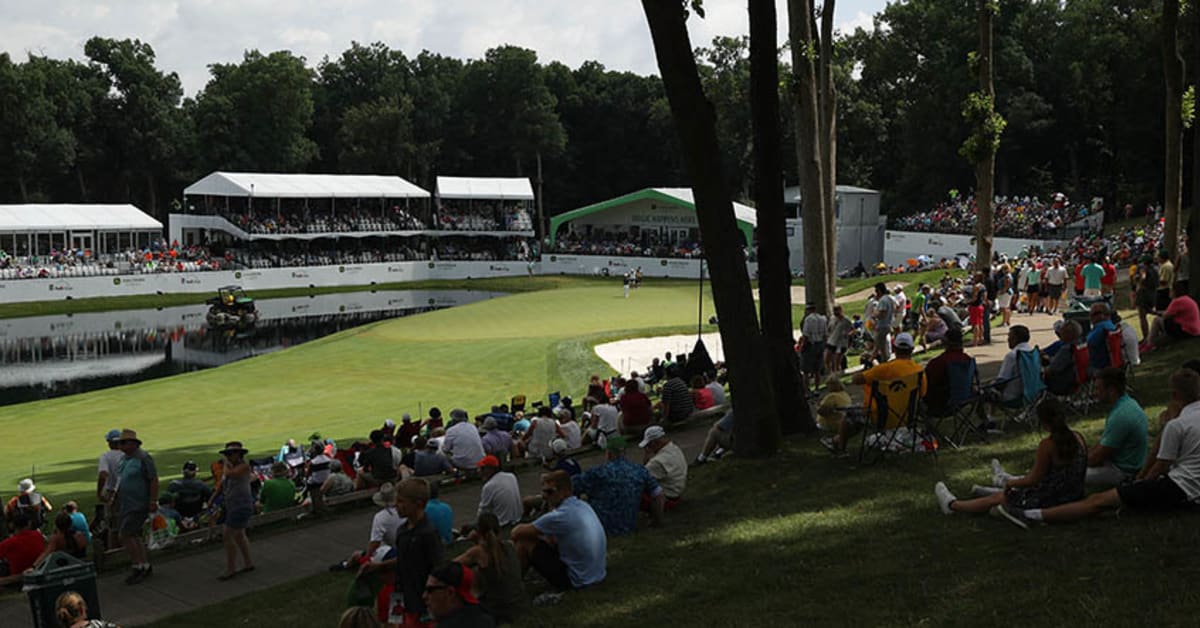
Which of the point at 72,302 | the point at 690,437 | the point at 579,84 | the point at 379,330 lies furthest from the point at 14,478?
the point at 579,84

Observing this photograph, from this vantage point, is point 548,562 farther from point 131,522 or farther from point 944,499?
point 131,522

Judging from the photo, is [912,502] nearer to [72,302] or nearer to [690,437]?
[690,437]

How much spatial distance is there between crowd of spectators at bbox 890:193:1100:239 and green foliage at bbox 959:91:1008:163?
93.3 ft

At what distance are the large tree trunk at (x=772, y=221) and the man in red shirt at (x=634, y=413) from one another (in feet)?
7.53

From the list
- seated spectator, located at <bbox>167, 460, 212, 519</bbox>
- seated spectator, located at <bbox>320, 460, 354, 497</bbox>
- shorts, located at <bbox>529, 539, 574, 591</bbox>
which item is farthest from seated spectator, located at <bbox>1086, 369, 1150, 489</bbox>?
seated spectator, located at <bbox>167, 460, 212, 519</bbox>

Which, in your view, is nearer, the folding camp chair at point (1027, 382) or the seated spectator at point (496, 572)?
the seated spectator at point (496, 572)

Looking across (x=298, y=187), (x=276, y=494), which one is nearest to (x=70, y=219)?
(x=298, y=187)

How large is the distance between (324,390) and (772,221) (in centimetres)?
1753

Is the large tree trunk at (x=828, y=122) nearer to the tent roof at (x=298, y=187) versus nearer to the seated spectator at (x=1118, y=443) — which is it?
the seated spectator at (x=1118, y=443)

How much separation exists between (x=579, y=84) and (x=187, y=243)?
35.2 metres

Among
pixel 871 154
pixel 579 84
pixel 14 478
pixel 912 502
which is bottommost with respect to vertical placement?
pixel 14 478

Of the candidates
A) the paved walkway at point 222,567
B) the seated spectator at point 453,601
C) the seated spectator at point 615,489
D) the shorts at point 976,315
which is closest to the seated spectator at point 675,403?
the paved walkway at point 222,567

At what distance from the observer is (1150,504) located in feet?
24.6

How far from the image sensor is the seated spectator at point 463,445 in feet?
44.2
